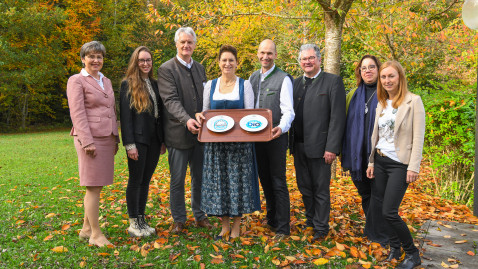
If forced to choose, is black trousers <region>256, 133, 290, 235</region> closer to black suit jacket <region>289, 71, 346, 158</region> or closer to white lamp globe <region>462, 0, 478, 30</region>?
black suit jacket <region>289, 71, 346, 158</region>

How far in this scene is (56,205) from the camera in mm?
5848

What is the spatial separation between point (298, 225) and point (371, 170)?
4.54 feet

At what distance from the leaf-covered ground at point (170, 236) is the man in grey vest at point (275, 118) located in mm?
419

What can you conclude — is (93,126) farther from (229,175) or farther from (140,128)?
(229,175)

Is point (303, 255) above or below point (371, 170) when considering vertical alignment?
below

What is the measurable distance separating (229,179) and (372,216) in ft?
5.45

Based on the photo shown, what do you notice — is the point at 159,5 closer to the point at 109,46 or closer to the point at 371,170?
the point at 109,46

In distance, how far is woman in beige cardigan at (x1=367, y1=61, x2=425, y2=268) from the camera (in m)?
3.41

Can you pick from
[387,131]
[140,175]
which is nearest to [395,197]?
[387,131]

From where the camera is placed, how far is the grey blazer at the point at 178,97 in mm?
4250

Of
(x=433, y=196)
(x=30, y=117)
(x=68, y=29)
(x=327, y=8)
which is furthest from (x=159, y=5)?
(x=433, y=196)

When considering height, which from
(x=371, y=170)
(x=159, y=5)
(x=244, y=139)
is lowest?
(x=371, y=170)

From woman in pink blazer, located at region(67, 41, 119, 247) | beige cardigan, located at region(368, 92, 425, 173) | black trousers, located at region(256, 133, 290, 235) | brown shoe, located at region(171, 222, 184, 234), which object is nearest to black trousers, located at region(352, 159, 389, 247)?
beige cardigan, located at region(368, 92, 425, 173)

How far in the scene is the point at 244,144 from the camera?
3.98 m
